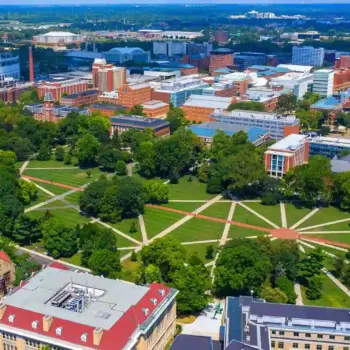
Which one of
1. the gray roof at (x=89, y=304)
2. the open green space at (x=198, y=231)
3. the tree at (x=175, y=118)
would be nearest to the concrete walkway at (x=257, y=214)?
the open green space at (x=198, y=231)

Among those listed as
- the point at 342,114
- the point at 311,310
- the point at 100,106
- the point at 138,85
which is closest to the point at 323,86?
the point at 342,114

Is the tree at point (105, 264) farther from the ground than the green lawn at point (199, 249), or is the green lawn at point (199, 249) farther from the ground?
the tree at point (105, 264)

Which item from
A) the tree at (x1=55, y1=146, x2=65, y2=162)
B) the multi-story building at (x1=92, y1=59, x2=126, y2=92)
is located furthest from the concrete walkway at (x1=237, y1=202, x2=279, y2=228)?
the multi-story building at (x1=92, y1=59, x2=126, y2=92)

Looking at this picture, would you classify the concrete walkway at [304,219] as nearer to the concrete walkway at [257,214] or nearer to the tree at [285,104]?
the concrete walkway at [257,214]

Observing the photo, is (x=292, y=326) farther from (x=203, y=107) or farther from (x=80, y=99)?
(x=80, y=99)

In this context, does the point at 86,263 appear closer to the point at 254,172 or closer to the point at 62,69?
the point at 254,172

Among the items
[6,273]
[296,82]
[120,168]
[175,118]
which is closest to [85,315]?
[6,273]
